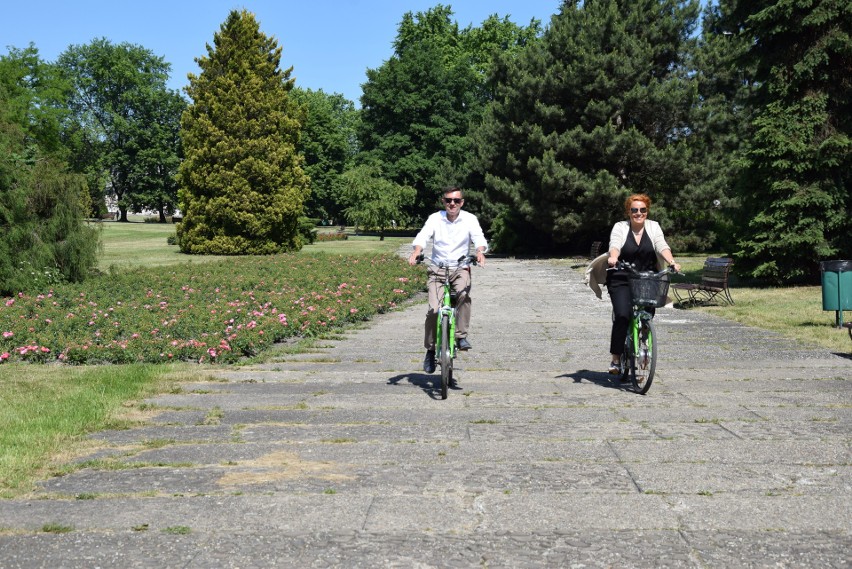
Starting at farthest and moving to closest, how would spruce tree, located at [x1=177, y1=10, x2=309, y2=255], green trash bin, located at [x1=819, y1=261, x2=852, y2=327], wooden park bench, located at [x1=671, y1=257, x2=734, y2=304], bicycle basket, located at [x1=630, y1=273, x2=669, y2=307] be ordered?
spruce tree, located at [x1=177, y1=10, x2=309, y2=255], wooden park bench, located at [x1=671, y1=257, x2=734, y2=304], green trash bin, located at [x1=819, y1=261, x2=852, y2=327], bicycle basket, located at [x1=630, y1=273, x2=669, y2=307]

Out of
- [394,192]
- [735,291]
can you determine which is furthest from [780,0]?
[394,192]

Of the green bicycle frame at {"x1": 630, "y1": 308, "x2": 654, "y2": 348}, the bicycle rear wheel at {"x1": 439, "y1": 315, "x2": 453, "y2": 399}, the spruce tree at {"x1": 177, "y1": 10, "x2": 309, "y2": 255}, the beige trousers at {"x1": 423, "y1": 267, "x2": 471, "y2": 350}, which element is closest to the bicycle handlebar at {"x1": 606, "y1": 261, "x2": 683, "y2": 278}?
the green bicycle frame at {"x1": 630, "y1": 308, "x2": 654, "y2": 348}

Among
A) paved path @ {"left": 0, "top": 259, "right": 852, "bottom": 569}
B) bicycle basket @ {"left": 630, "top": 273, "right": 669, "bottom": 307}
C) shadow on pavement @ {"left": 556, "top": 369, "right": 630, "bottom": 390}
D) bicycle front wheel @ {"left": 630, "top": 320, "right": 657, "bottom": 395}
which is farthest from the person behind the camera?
shadow on pavement @ {"left": 556, "top": 369, "right": 630, "bottom": 390}

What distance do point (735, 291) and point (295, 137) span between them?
80.5 ft

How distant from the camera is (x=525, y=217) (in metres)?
36.5

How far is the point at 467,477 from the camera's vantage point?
496 centimetres

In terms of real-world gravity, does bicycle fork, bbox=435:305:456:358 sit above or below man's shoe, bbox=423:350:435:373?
above

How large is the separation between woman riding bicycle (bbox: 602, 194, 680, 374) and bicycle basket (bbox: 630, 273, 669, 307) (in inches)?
9.5

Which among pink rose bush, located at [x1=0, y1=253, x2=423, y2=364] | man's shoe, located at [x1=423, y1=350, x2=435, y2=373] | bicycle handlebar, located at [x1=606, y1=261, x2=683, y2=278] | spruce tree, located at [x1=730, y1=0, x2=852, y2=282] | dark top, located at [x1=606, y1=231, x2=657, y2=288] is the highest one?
spruce tree, located at [x1=730, y1=0, x2=852, y2=282]

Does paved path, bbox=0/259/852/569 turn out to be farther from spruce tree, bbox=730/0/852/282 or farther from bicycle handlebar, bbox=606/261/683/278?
spruce tree, bbox=730/0/852/282

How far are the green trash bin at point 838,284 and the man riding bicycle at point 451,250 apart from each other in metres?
6.25

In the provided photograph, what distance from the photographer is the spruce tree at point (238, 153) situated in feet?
120

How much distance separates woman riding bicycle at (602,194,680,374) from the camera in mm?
7617

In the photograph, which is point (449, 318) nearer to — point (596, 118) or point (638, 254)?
point (638, 254)
